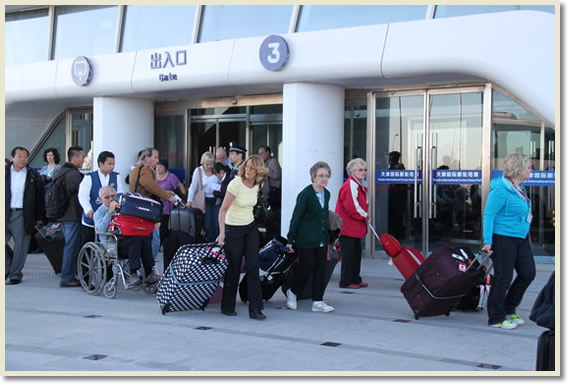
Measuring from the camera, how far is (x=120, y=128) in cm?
1506

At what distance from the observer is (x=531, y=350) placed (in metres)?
6.60

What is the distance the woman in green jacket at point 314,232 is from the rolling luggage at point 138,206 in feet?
5.73

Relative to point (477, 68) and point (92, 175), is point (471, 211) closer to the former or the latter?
point (477, 68)

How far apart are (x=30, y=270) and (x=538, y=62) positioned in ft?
25.0

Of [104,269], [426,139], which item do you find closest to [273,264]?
[104,269]

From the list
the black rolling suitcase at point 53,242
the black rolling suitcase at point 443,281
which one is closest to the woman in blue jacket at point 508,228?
the black rolling suitcase at point 443,281

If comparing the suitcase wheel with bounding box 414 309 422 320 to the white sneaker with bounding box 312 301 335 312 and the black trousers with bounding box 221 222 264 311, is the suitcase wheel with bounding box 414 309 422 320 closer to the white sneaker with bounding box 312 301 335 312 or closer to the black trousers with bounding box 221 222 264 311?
the white sneaker with bounding box 312 301 335 312

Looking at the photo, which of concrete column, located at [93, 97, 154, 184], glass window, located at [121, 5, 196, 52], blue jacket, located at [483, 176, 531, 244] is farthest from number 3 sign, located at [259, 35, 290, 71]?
blue jacket, located at [483, 176, 531, 244]

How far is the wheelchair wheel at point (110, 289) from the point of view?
9203 mm

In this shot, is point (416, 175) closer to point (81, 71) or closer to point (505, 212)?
point (505, 212)

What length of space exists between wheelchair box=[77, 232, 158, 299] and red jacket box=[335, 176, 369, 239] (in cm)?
238

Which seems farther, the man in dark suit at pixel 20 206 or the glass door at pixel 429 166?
the glass door at pixel 429 166

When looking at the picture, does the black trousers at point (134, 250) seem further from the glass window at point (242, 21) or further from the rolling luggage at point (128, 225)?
the glass window at point (242, 21)

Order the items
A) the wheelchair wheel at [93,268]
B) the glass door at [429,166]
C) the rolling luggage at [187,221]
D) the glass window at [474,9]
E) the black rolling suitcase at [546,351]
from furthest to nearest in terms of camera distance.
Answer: the glass door at [429,166] → the glass window at [474,9] → the rolling luggage at [187,221] → the wheelchair wheel at [93,268] → the black rolling suitcase at [546,351]
